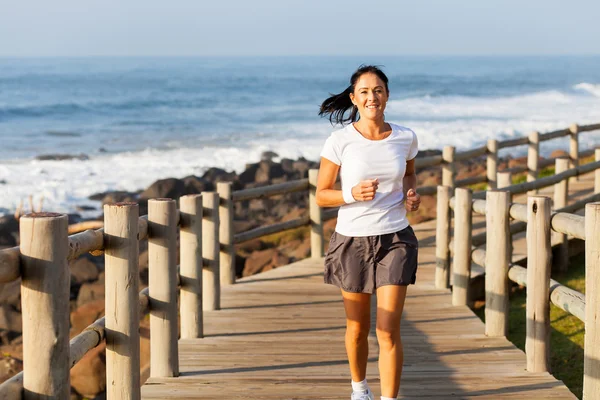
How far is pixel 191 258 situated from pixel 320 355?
101 centimetres

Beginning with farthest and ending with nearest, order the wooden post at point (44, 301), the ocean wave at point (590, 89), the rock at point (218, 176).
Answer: the ocean wave at point (590, 89) < the rock at point (218, 176) < the wooden post at point (44, 301)

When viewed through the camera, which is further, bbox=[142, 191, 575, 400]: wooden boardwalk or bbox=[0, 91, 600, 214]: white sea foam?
bbox=[0, 91, 600, 214]: white sea foam

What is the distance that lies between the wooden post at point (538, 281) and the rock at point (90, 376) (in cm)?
409

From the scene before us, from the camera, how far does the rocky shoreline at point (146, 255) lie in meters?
8.28

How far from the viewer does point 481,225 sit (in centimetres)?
1144

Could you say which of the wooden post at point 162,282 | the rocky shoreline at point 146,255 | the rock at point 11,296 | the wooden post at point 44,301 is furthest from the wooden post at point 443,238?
the rock at point 11,296

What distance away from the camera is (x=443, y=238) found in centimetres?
743

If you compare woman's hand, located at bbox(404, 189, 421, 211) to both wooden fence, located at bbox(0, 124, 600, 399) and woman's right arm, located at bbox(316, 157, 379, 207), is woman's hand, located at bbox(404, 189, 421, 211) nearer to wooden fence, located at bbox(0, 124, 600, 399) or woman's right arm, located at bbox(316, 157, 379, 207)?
woman's right arm, located at bbox(316, 157, 379, 207)

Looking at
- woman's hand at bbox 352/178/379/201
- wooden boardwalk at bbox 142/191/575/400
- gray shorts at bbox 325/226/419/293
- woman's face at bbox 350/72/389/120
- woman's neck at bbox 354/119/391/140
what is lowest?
wooden boardwalk at bbox 142/191/575/400

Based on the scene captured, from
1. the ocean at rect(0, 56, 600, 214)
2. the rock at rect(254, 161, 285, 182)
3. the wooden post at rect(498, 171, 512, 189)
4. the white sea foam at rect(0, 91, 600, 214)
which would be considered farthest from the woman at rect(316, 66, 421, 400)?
the rock at rect(254, 161, 285, 182)

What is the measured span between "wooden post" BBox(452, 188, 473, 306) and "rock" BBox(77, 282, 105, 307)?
19.2 feet

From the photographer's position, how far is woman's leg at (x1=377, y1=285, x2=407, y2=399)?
4078mm

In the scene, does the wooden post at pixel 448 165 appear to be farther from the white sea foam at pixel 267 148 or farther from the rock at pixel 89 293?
the white sea foam at pixel 267 148

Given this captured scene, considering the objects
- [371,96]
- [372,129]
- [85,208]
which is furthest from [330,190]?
[85,208]
